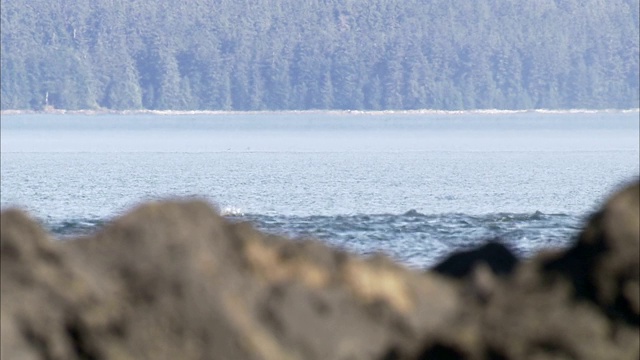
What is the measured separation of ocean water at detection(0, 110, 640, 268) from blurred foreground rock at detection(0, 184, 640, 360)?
2.52 m

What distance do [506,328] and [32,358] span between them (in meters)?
2.40

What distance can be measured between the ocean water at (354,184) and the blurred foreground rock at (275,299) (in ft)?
8.26

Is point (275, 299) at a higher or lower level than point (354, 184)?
higher

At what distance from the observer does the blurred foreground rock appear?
24.4 feet

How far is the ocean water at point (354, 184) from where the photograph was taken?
3080 cm

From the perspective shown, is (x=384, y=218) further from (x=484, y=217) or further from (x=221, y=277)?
(x=221, y=277)

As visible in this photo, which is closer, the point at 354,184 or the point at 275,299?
the point at 275,299

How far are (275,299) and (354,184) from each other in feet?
150

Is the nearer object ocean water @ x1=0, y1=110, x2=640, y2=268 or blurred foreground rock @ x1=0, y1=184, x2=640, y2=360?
blurred foreground rock @ x1=0, y1=184, x2=640, y2=360

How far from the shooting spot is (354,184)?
174ft

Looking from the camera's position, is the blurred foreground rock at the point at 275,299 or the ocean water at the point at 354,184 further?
the ocean water at the point at 354,184

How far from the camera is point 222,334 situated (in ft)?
24.2

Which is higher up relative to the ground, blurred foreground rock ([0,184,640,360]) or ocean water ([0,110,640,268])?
blurred foreground rock ([0,184,640,360])

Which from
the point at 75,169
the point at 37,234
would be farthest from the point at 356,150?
the point at 37,234
